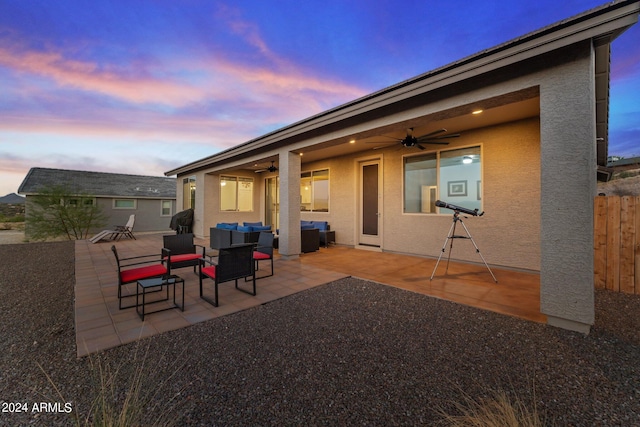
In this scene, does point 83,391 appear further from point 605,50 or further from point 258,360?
point 605,50

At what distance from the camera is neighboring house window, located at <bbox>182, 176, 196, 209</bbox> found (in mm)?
12328

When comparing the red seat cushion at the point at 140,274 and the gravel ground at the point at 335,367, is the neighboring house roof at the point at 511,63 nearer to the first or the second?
the gravel ground at the point at 335,367

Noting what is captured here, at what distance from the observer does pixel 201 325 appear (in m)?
2.95

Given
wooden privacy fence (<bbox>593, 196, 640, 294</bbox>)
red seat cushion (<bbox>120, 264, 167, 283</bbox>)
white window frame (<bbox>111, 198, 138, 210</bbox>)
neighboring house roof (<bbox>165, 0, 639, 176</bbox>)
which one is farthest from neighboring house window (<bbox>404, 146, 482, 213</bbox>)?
white window frame (<bbox>111, 198, 138, 210</bbox>)

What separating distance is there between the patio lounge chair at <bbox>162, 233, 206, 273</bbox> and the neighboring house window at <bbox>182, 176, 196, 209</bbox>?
311 inches

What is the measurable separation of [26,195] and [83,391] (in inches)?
831

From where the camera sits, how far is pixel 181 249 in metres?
4.96

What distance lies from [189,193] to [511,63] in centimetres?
1338

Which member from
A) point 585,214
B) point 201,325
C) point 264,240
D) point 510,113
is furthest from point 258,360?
point 510,113

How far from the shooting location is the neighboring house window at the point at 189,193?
12328 mm

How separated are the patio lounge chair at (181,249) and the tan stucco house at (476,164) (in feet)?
7.73

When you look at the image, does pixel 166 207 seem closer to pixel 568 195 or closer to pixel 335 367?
pixel 335 367

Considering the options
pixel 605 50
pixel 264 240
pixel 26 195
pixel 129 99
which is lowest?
pixel 264 240

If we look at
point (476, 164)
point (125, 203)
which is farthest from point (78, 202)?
point (476, 164)
